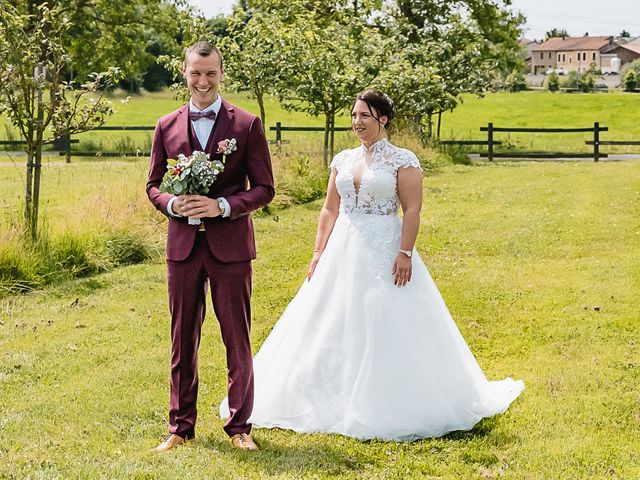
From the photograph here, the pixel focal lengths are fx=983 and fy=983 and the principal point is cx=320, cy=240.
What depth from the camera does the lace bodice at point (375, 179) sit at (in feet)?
20.7

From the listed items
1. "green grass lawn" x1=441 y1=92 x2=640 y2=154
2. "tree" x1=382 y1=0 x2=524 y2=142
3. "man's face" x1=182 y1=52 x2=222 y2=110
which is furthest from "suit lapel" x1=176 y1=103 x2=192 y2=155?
"green grass lawn" x1=441 y1=92 x2=640 y2=154

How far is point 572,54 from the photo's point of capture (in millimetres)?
173250

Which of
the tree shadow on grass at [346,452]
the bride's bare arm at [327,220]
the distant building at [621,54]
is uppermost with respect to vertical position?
the distant building at [621,54]

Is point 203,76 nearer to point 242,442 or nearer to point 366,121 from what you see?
point 366,121

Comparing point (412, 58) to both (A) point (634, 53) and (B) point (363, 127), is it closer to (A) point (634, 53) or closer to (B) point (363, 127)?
(B) point (363, 127)

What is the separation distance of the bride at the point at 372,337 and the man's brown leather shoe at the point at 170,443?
0.64 meters

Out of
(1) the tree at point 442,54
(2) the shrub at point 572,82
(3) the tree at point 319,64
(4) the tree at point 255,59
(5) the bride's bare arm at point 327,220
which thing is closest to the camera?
(5) the bride's bare arm at point 327,220

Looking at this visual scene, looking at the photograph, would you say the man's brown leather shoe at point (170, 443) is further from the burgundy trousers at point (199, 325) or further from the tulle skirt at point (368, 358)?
the tulle skirt at point (368, 358)

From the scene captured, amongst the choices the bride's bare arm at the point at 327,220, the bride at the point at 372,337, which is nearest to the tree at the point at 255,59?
the bride's bare arm at the point at 327,220

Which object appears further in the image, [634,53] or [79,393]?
[634,53]

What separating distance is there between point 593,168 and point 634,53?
144 meters

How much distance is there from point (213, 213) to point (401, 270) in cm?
150

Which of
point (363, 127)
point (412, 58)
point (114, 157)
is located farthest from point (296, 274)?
point (114, 157)

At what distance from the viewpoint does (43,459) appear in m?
5.67
